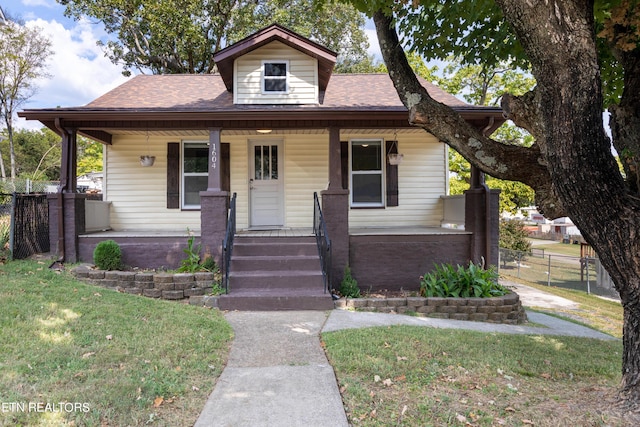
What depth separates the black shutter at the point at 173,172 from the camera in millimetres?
9203

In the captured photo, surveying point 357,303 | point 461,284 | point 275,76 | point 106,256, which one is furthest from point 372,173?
point 106,256

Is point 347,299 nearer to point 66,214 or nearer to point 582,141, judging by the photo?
point 582,141

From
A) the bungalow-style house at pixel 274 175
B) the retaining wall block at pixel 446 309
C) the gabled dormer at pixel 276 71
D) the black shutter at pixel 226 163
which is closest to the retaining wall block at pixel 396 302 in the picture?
the retaining wall block at pixel 446 309

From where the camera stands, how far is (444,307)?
250 inches

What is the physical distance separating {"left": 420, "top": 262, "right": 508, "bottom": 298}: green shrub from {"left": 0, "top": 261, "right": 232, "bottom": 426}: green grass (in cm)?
372

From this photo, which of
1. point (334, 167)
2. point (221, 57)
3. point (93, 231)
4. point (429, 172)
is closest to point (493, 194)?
point (429, 172)

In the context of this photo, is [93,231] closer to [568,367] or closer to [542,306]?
[568,367]

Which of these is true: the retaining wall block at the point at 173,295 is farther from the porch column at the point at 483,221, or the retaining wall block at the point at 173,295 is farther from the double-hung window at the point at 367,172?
the porch column at the point at 483,221

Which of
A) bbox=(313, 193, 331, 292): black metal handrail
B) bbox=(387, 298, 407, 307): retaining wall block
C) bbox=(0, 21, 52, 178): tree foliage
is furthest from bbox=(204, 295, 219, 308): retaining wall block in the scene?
bbox=(0, 21, 52, 178): tree foliage

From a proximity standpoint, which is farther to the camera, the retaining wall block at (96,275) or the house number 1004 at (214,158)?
the house number 1004 at (214,158)

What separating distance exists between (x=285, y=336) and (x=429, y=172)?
21.1 feet

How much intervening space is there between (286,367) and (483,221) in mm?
5530

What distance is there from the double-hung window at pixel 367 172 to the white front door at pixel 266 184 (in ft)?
6.12

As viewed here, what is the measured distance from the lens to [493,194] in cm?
756
